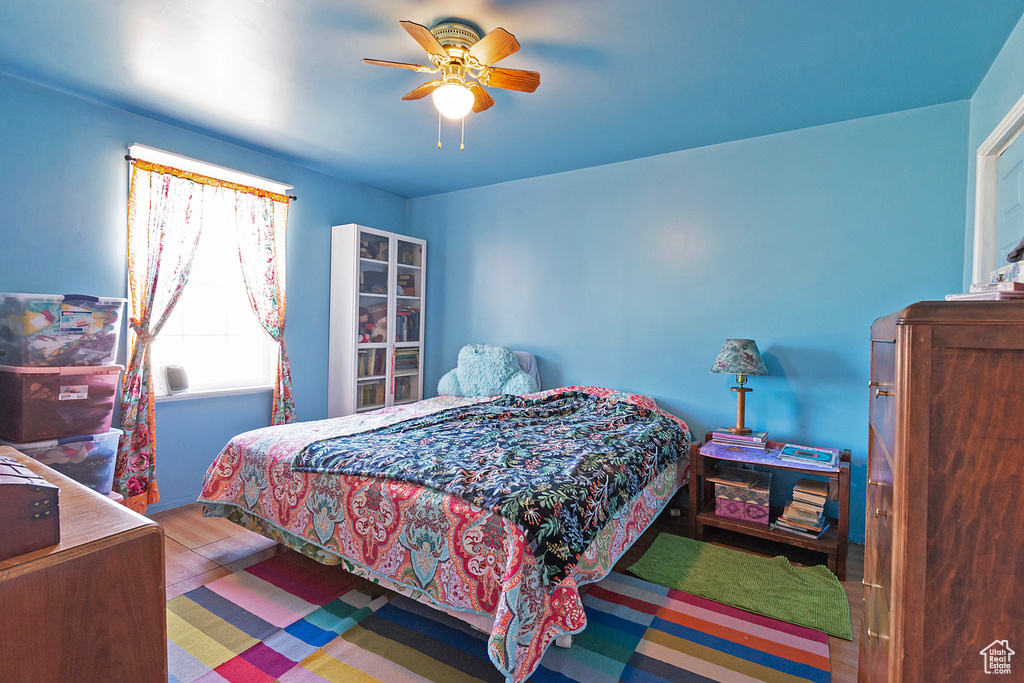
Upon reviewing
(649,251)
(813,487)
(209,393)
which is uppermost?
(649,251)

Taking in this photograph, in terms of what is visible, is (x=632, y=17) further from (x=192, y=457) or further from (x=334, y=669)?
(x=192, y=457)

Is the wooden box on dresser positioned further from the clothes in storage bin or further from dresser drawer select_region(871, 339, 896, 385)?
the clothes in storage bin

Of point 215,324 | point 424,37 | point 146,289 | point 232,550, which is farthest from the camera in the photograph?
point 215,324

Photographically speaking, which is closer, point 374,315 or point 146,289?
point 146,289

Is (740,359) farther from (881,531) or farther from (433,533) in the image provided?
(433,533)

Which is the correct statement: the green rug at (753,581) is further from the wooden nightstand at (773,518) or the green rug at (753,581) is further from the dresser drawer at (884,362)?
the dresser drawer at (884,362)

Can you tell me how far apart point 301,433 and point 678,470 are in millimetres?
2240

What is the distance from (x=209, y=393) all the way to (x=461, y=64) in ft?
9.13

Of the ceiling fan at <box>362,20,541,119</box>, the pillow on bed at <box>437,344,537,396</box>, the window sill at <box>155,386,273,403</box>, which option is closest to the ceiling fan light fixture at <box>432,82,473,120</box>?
the ceiling fan at <box>362,20,541,119</box>

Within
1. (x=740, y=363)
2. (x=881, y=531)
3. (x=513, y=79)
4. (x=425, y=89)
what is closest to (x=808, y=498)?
(x=740, y=363)

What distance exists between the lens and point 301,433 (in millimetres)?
2729

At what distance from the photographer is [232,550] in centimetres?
274

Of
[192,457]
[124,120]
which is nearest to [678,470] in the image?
[192,457]

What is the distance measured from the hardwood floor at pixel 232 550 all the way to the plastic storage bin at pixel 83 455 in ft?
1.63
